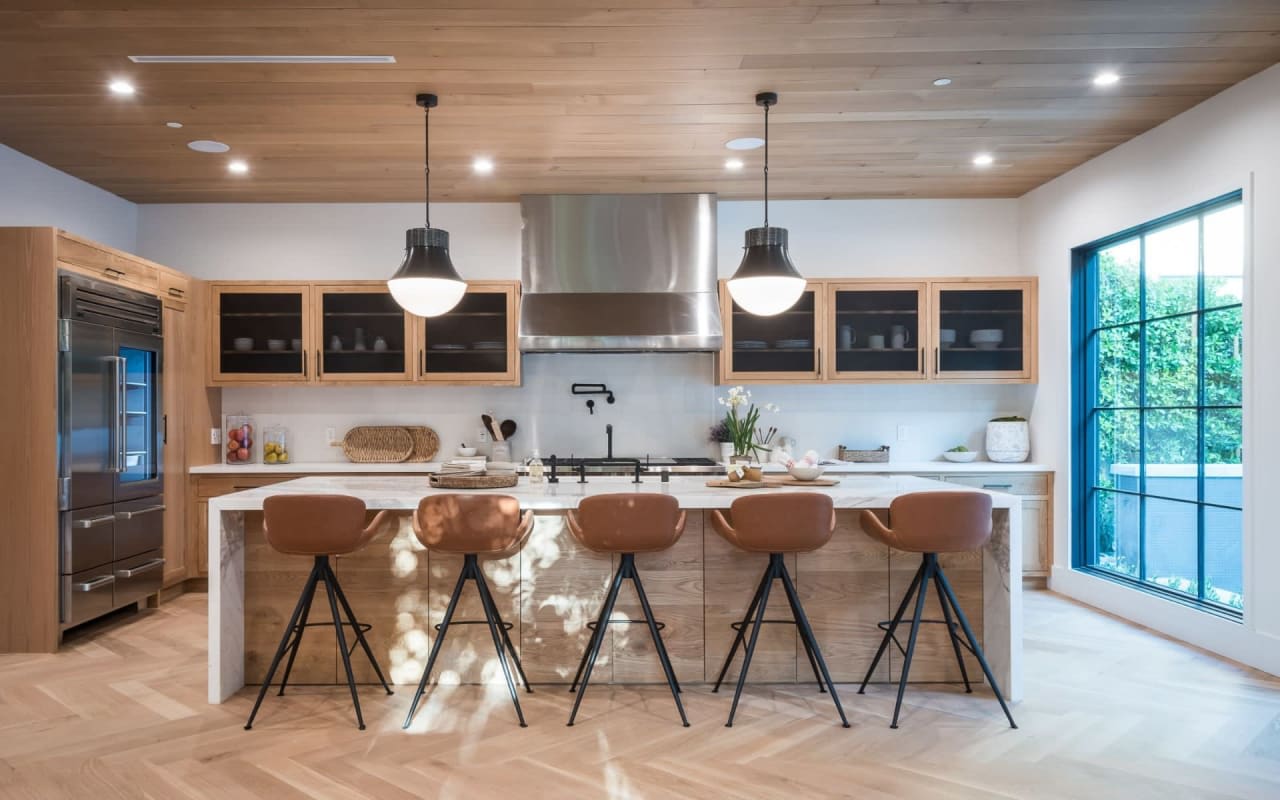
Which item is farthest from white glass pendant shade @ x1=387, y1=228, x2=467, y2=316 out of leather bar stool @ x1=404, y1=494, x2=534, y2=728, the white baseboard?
the white baseboard

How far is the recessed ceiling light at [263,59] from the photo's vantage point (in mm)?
3311

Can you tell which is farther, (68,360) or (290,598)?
(68,360)

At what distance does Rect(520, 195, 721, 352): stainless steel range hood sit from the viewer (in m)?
5.32

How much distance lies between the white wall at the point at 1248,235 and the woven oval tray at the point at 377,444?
4316 mm

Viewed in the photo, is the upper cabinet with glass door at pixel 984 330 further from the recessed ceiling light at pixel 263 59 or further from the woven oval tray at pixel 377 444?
the recessed ceiling light at pixel 263 59

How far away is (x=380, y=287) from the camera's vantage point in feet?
18.4

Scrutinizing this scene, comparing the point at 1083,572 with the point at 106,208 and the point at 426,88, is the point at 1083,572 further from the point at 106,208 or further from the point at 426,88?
the point at 106,208

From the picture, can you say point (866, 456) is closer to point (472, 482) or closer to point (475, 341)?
point (475, 341)

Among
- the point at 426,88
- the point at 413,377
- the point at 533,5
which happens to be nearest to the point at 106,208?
the point at 413,377

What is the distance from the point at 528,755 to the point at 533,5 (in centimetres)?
258

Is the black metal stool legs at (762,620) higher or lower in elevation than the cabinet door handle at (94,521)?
lower

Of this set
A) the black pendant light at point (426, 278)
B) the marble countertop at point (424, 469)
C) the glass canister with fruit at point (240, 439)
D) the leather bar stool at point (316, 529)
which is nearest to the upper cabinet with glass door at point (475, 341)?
the marble countertop at point (424, 469)

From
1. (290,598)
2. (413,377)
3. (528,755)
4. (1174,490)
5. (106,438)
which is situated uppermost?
(413,377)

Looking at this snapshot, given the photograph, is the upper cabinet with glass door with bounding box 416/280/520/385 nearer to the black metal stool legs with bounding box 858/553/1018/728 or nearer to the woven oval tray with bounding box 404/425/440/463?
the woven oval tray with bounding box 404/425/440/463
